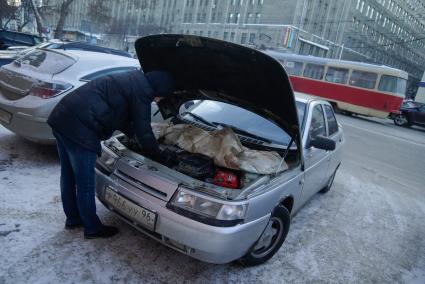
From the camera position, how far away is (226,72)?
3273 mm

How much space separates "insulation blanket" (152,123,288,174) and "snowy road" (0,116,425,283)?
0.94 meters

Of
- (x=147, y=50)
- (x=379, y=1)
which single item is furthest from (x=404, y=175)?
(x=379, y=1)

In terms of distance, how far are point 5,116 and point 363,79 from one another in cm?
1818

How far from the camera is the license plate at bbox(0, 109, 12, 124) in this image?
4539mm

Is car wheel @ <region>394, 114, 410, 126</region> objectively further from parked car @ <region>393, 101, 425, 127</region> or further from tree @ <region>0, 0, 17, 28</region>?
tree @ <region>0, 0, 17, 28</region>

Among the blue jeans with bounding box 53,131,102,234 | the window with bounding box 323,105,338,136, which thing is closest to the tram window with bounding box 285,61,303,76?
the window with bounding box 323,105,338,136

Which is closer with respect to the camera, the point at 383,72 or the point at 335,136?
the point at 335,136

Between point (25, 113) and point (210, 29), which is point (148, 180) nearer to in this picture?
point (25, 113)

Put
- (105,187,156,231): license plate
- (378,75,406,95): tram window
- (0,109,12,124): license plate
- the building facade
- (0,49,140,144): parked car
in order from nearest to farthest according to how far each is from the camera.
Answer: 1. (105,187,156,231): license plate
2. (0,49,140,144): parked car
3. (0,109,12,124): license plate
4. (378,75,406,95): tram window
5. the building facade

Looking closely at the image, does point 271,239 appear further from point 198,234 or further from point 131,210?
point 131,210

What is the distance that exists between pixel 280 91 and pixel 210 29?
67.2 m

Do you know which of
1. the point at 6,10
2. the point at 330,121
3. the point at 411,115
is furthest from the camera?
the point at 6,10

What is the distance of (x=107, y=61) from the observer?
5367 mm

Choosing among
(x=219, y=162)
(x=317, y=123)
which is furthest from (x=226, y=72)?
(x=317, y=123)
